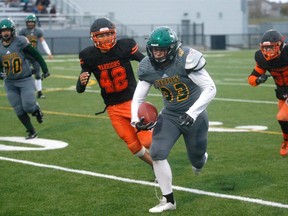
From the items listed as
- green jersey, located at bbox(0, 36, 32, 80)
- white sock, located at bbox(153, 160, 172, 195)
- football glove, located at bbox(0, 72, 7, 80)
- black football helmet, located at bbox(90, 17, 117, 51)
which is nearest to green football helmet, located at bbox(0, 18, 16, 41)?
green jersey, located at bbox(0, 36, 32, 80)

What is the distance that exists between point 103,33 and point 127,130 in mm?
1003

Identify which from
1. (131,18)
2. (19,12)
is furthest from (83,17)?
(131,18)

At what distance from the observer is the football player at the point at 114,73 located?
656cm

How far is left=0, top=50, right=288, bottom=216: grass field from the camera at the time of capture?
5770 mm

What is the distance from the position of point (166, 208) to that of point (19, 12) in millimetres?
30493

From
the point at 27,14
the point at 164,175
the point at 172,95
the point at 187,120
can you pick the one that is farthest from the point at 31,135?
the point at 27,14

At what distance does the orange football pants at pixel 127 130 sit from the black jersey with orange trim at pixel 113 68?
3.1 inches

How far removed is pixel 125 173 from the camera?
279 inches

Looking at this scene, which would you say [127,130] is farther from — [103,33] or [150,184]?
[103,33]

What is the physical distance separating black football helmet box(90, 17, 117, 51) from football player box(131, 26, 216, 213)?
34.6 inches

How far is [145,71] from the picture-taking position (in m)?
5.79

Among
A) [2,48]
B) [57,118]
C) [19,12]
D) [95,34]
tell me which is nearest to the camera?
[95,34]

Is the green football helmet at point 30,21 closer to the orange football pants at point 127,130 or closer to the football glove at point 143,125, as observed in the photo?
the orange football pants at point 127,130

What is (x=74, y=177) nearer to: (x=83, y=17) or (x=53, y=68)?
(x=53, y=68)
